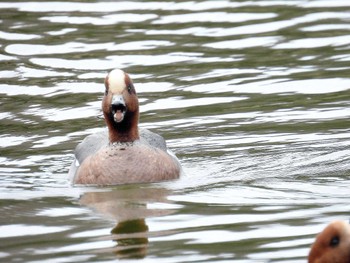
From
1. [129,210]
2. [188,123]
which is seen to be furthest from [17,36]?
[129,210]

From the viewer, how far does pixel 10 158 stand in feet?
47.3

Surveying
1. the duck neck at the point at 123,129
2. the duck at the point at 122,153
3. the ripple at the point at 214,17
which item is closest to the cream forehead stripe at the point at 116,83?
the duck at the point at 122,153

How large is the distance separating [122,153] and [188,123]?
2.06 metres

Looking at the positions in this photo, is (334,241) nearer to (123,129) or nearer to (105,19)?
(123,129)

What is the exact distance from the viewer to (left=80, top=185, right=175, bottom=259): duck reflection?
1059cm

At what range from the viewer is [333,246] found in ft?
29.0

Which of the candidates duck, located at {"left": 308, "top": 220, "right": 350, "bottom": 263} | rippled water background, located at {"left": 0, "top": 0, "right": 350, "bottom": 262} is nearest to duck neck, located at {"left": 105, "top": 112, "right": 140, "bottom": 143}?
rippled water background, located at {"left": 0, "top": 0, "right": 350, "bottom": 262}

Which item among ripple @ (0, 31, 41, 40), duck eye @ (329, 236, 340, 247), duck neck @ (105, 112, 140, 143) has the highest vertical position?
ripple @ (0, 31, 41, 40)

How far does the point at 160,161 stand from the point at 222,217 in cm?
229

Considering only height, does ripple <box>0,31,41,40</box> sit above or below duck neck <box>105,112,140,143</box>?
above

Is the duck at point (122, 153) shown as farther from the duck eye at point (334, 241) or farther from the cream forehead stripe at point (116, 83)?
the duck eye at point (334, 241)

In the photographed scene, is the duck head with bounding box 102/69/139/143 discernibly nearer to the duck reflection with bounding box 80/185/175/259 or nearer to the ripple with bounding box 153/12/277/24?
the duck reflection with bounding box 80/185/175/259

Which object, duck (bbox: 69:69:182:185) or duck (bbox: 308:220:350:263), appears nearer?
duck (bbox: 308:220:350:263)

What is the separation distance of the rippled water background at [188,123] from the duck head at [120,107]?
0.72 meters
